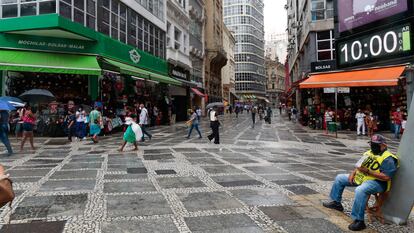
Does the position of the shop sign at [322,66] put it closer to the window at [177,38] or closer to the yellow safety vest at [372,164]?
the window at [177,38]

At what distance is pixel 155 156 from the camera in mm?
11000

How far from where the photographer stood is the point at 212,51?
50.1 m

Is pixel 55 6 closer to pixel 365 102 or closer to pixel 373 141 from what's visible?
pixel 373 141

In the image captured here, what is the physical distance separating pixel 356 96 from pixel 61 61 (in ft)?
59.5

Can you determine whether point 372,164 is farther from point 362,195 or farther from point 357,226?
point 357,226

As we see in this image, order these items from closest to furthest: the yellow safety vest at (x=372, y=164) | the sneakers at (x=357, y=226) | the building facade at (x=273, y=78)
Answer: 1. the sneakers at (x=357, y=226)
2. the yellow safety vest at (x=372, y=164)
3. the building facade at (x=273, y=78)

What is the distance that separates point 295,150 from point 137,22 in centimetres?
1690

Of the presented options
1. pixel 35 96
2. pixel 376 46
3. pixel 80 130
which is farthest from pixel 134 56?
pixel 376 46

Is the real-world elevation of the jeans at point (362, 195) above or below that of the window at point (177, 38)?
below

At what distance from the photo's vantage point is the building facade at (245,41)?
107250 millimetres

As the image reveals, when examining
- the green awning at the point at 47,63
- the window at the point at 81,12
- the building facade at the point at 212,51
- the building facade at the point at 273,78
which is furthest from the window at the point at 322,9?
the building facade at the point at 273,78

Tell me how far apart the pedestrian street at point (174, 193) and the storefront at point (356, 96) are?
870cm

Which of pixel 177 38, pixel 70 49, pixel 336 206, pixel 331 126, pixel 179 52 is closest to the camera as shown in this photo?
pixel 336 206

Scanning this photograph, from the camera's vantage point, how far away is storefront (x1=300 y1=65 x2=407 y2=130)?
61.9 ft
